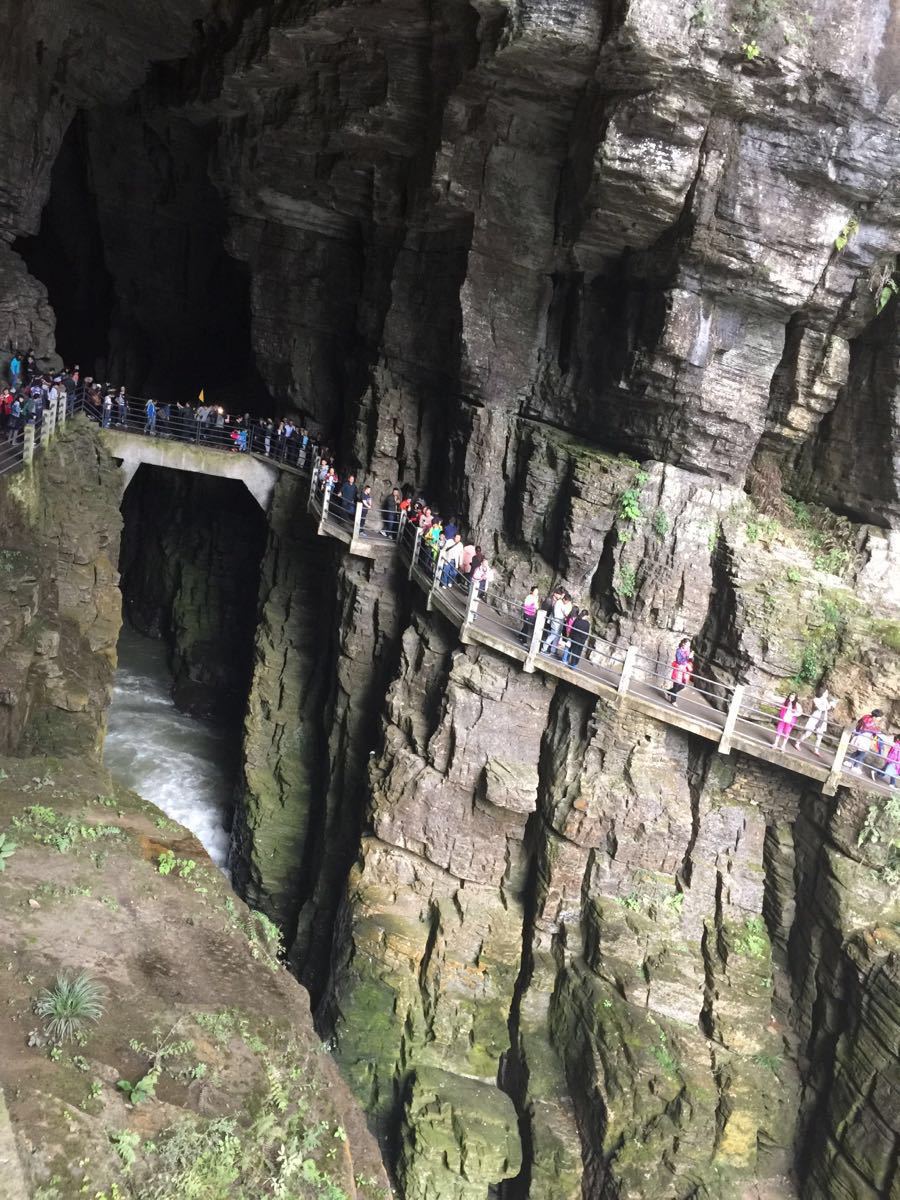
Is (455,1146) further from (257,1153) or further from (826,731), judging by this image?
(257,1153)

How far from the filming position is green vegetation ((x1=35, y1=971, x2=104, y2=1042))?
24.2 feet

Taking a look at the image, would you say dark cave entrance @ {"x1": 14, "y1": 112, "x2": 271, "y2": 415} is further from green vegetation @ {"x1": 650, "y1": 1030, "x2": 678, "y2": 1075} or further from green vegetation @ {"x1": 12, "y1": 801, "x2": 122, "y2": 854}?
green vegetation @ {"x1": 650, "y1": 1030, "x2": 678, "y2": 1075}

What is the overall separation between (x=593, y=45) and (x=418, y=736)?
13.3 m

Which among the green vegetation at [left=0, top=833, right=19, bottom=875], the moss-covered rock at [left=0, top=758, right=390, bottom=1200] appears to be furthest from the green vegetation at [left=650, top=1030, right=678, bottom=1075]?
the green vegetation at [left=0, top=833, right=19, bottom=875]

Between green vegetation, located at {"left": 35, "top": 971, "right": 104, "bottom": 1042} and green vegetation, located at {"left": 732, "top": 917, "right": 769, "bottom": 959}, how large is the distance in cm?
1285

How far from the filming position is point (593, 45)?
14.7 meters

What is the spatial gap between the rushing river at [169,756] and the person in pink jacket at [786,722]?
621 inches

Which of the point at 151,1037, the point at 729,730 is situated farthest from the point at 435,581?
the point at 151,1037

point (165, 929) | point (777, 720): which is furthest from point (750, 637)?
point (165, 929)

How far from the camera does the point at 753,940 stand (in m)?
17.0

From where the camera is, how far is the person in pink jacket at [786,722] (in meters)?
15.5

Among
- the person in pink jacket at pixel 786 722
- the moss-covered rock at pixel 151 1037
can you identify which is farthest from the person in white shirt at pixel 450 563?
the moss-covered rock at pixel 151 1037

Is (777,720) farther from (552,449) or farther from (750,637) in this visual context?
(552,449)

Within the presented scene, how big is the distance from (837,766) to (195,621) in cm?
2164
